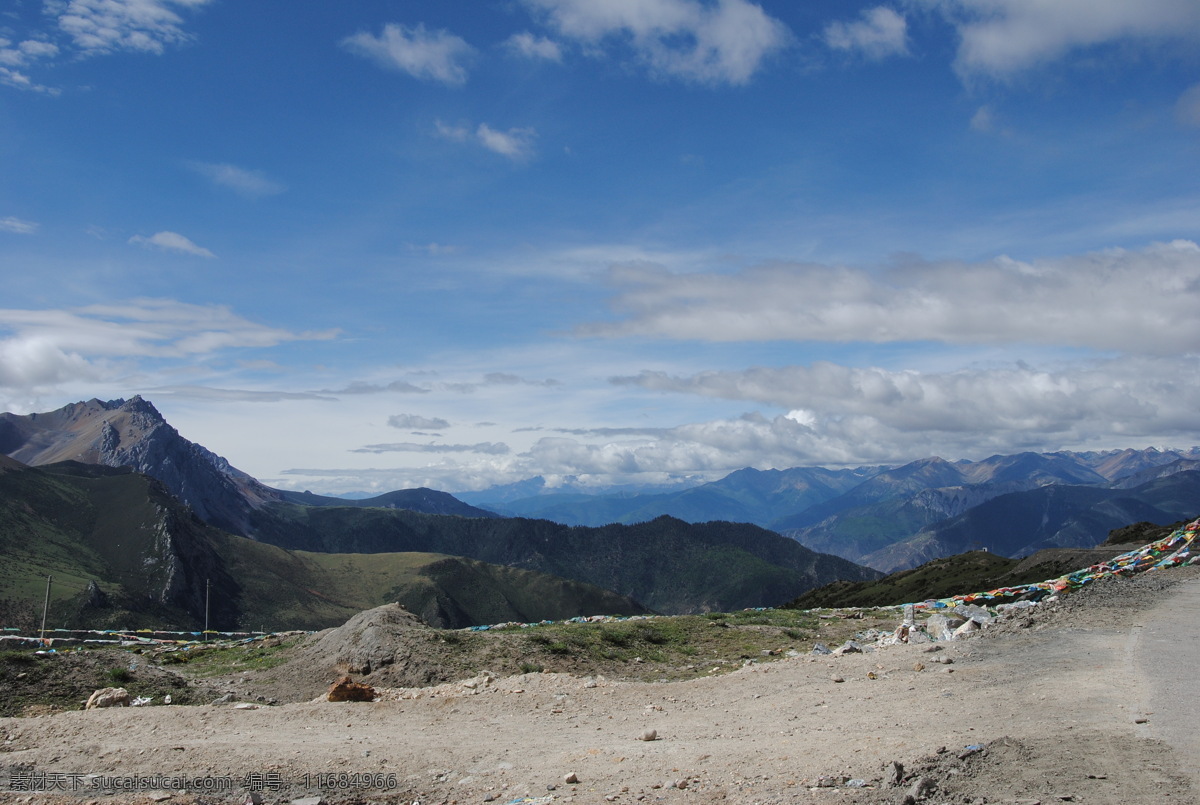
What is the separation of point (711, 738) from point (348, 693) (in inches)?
349

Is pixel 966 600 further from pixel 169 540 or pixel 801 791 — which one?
pixel 169 540

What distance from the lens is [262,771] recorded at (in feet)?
37.3

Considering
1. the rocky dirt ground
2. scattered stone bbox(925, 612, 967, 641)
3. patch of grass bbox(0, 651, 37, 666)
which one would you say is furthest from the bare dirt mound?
scattered stone bbox(925, 612, 967, 641)

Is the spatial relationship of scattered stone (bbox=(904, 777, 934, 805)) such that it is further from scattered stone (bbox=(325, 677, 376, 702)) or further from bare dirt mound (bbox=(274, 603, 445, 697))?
bare dirt mound (bbox=(274, 603, 445, 697))

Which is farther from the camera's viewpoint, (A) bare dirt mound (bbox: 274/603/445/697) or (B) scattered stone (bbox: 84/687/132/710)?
(A) bare dirt mound (bbox: 274/603/445/697)

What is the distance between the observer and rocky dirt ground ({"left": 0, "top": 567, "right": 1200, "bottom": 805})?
9.19m

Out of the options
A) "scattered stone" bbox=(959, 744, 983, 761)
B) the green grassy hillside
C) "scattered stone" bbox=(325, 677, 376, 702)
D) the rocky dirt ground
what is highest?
"scattered stone" bbox=(959, 744, 983, 761)

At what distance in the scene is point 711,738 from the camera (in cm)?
1213

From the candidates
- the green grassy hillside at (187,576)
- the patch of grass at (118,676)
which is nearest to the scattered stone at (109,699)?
the patch of grass at (118,676)

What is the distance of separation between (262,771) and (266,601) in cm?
15406

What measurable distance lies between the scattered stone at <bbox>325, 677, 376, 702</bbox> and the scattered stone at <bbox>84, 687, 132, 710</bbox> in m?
4.53

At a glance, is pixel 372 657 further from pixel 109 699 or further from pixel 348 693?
pixel 109 699

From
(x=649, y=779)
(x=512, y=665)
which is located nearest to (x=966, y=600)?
(x=512, y=665)

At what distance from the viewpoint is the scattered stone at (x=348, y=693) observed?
1655 centimetres
